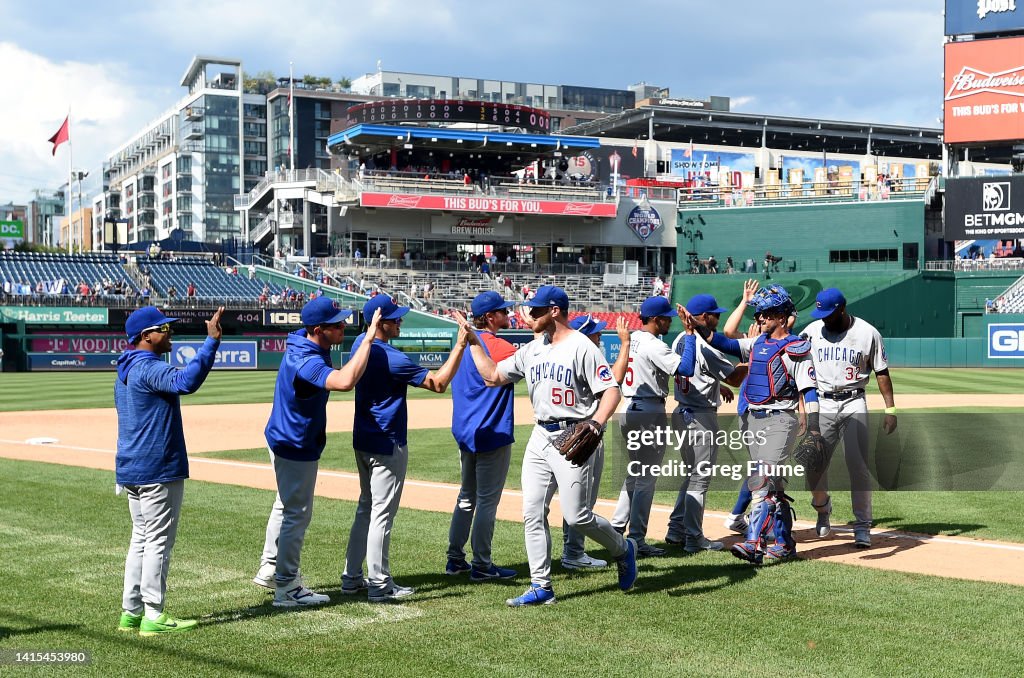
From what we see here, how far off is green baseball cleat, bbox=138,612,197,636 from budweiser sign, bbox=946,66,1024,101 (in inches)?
2119

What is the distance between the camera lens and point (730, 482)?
10414 millimetres

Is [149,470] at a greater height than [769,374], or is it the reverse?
[769,374]

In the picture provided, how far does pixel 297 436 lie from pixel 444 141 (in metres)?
52.6

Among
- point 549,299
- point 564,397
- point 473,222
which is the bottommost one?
point 564,397

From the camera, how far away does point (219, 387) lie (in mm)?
31484

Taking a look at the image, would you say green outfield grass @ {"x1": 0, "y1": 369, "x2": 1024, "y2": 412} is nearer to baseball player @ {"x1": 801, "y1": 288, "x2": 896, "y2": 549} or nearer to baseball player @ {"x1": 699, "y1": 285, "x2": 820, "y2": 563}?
baseball player @ {"x1": 801, "y1": 288, "x2": 896, "y2": 549}

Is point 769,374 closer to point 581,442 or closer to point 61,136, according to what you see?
point 581,442

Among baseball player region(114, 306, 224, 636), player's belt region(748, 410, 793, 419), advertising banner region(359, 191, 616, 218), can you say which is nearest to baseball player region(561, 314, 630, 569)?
player's belt region(748, 410, 793, 419)

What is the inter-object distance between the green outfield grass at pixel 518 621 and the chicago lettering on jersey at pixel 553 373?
1.60m

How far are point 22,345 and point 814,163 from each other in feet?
190

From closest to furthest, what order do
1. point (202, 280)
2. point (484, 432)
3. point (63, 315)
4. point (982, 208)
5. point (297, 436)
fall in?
point (297, 436) → point (484, 432) → point (63, 315) → point (202, 280) → point (982, 208)

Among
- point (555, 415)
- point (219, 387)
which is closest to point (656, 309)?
point (555, 415)

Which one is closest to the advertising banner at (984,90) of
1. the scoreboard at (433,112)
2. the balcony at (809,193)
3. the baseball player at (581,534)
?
the balcony at (809,193)

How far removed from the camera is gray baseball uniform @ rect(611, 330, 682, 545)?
8.42m
